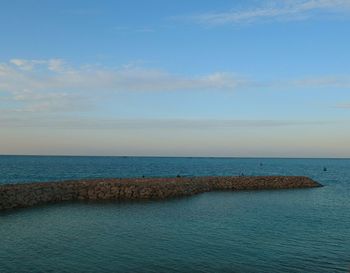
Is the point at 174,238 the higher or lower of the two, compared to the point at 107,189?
lower

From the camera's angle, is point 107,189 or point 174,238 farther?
point 107,189

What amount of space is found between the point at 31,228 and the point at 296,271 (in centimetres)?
1893

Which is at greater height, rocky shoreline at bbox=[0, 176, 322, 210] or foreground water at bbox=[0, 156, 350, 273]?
rocky shoreline at bbox=[0, 176, 322, 210]

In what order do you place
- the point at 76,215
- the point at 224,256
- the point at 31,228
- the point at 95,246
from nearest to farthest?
the point at 224,256 < the point at 95,246 < the point at 31,228 < the point at 76,215

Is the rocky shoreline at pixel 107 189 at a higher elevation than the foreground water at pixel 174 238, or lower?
higher

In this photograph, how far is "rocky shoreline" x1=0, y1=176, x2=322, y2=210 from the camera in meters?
41.5

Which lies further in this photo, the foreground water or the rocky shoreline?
the rocky shoreline

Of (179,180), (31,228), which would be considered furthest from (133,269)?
(179,180)

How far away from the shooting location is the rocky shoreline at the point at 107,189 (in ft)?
136

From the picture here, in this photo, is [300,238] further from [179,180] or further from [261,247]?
[179,180]

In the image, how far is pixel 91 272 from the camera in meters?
20.6

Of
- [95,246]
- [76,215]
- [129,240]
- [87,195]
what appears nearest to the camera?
[95,246]

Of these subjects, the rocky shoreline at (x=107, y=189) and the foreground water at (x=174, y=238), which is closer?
the foreground water at (x=174, y=238)

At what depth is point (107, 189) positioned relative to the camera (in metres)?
49.3
